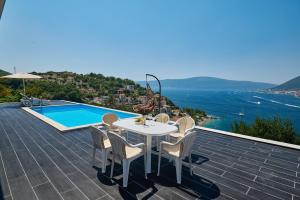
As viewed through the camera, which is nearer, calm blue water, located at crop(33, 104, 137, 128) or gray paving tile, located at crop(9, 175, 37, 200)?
gray paving tile, located at crop(9, 175, 37, 200)

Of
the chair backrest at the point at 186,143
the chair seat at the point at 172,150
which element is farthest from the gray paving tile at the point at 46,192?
the chair backrest at the point at 186,143

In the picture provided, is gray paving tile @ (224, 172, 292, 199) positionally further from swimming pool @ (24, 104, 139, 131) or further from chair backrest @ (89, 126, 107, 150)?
swimming pool @ (24, 104, 139, 131)

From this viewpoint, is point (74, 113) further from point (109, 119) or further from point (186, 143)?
point (186, 143)

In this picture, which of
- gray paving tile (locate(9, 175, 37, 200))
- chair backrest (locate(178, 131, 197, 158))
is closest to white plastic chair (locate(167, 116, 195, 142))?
chair backrest (locate(178, 131, 197, 158))

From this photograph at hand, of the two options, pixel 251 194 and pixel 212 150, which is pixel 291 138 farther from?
pixel 251 194

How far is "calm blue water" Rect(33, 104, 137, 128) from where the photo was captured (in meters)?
8.05

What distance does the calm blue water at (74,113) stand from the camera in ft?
26.4

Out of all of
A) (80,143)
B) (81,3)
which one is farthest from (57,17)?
(80,143)

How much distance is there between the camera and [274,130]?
523 cm

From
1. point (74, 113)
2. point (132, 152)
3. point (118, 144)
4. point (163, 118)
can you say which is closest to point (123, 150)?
point (118, 144)

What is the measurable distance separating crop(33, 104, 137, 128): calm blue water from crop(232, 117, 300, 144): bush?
17.1ft

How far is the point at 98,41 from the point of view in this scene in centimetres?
1243

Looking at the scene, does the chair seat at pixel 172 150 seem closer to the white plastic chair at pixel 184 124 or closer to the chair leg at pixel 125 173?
the chair leg at pixel 125 173

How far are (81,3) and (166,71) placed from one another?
55.9ft
